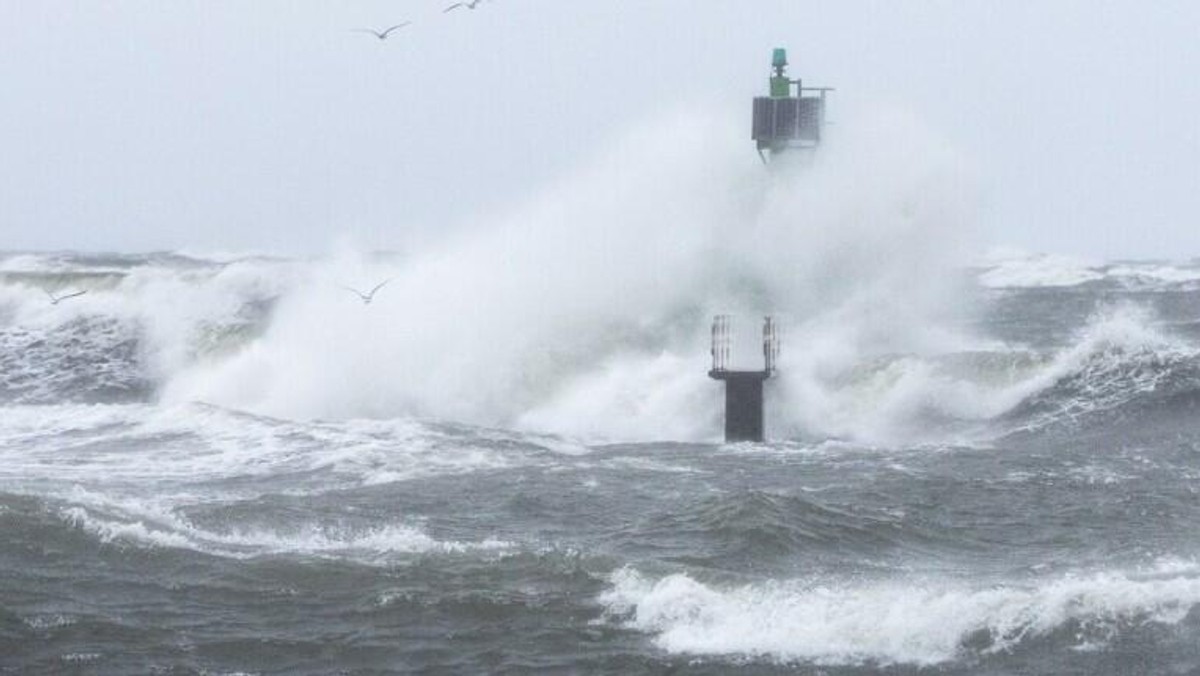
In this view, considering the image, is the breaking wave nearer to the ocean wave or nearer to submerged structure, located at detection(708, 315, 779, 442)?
submerged structure, located at detection(708, 315, 779, 442)

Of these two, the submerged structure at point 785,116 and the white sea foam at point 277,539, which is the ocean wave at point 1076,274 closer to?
the submerged structure at point 785,116

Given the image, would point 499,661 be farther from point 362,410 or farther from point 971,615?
point 362,410

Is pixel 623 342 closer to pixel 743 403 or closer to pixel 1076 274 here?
pixel 743 403

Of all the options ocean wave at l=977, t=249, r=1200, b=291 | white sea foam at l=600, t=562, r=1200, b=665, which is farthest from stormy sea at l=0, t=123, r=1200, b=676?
ocean wave at l=977, t=249, r=1200, b=291

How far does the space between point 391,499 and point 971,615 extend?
744cm

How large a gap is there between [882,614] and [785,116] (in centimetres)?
2212

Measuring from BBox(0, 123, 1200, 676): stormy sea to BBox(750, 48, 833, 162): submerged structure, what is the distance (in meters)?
0.83

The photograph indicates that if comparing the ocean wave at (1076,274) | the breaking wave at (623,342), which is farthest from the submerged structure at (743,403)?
the ocean wave at (1076,274)

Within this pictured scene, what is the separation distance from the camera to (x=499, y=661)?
13.0 metres

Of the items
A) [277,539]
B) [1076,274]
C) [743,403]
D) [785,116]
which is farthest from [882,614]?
[1076,274]

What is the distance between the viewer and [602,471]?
21031 millimetres

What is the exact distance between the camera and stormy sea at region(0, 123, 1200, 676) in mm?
13469

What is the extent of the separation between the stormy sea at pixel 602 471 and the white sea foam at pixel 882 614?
38 mm

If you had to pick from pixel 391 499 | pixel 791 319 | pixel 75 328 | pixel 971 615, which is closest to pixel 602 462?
pixel 391 499
